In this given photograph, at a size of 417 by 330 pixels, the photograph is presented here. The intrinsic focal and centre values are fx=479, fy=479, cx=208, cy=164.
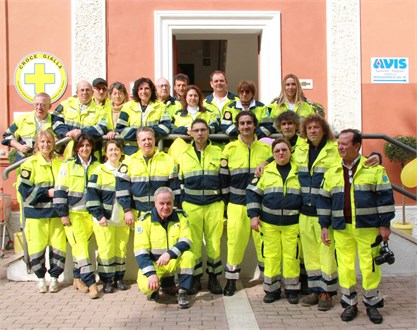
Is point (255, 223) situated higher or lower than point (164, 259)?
higher

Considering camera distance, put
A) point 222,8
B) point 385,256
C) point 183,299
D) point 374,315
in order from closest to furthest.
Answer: point 385,256, point 374,315, point 183,299, point 222,8

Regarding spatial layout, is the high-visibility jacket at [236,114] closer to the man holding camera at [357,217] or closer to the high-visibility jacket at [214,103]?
the high-visibility jacket at [214,103]

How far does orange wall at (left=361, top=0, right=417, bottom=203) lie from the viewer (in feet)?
28.2

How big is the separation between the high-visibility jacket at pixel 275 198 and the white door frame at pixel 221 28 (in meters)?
3.91

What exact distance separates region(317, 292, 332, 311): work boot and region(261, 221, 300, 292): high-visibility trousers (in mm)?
280

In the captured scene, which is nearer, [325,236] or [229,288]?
[325,236]

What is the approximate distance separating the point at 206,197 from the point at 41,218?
1877 mm

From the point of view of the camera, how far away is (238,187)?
17.2ft

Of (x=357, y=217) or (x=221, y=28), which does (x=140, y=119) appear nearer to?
(x=357, y=217)

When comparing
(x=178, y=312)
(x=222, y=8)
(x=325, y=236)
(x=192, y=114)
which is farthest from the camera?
(x=222, y=8)

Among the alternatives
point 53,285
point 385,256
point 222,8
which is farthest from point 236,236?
point 222,8

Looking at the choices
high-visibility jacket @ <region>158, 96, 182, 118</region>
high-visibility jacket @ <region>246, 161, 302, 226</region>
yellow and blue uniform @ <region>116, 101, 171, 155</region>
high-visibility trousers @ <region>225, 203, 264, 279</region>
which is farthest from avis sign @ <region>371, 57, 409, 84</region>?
high-visibility trousers @ <region>225, 203, 264, 279</region>

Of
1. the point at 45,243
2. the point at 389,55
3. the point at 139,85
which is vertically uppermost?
the point at 389,55

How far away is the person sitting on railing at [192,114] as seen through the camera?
18.7 feet
